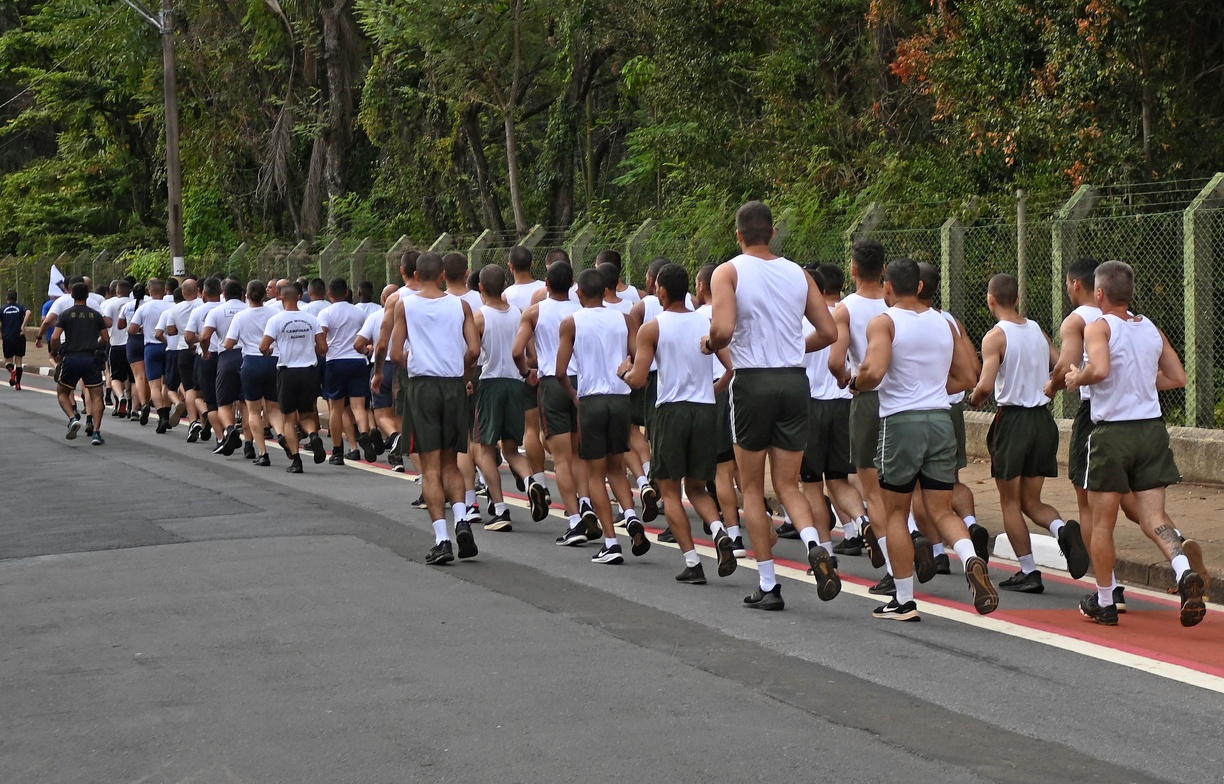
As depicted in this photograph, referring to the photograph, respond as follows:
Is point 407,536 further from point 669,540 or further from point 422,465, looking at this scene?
point 669,540

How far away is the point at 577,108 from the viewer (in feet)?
97.9

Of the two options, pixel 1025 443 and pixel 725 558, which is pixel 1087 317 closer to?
pixel 1025 443

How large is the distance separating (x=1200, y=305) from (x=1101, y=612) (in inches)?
231

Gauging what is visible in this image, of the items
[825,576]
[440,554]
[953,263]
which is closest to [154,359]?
[953,263]

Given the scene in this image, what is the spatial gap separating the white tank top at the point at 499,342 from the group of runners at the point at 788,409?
0.01m

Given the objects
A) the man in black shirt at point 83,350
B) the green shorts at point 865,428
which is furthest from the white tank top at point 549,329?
the man in black shirt at point 83,350

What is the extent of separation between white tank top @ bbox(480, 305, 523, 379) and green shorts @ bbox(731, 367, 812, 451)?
129 inches

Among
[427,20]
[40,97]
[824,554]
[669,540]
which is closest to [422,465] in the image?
[669,540]

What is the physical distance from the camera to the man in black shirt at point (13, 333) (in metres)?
27.4

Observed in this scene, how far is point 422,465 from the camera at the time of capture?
968 cm

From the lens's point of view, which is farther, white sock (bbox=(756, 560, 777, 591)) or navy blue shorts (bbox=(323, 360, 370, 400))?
navy blue shorts (bbox=(323, 360, 370, 400))

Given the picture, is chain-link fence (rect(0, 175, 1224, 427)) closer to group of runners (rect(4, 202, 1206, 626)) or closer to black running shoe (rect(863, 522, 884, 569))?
group of runners (rect(4, 202, 1206, 626))

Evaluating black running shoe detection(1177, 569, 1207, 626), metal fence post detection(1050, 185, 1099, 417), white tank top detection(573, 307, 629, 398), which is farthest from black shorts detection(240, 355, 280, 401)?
black running shoe detection(1177, 569, 1207, 626)

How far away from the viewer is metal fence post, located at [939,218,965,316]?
1484cm
